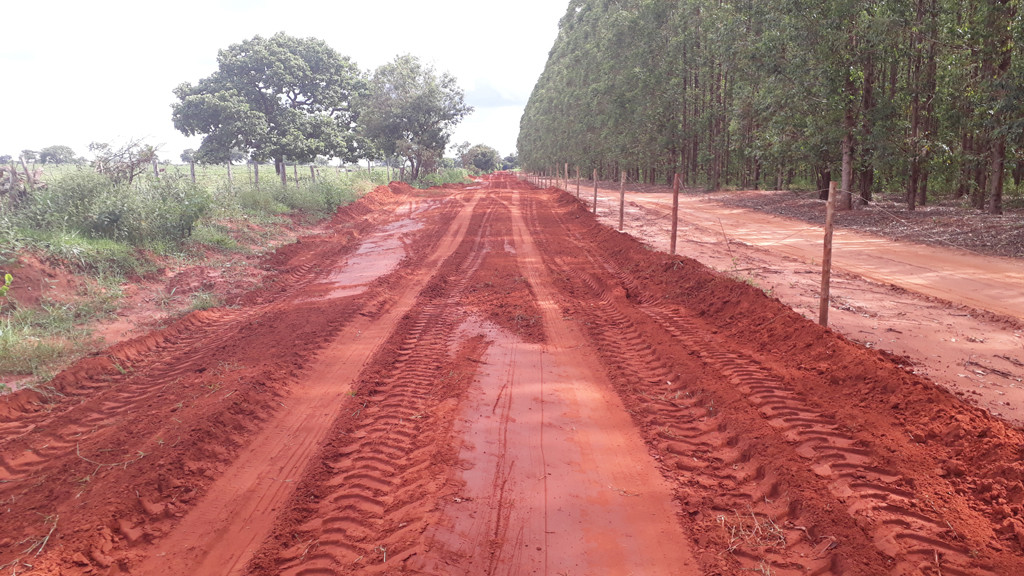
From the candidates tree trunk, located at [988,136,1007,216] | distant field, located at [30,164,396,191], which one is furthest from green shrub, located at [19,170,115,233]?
tree trunk, located at [988,136,1007,216]

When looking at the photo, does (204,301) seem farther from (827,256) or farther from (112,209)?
(827,256)

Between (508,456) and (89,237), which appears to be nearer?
(508,456)

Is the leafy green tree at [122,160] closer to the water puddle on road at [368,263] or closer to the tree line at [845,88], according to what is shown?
the water puddle on road at [368,263]

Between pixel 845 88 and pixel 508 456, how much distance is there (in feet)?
60.5

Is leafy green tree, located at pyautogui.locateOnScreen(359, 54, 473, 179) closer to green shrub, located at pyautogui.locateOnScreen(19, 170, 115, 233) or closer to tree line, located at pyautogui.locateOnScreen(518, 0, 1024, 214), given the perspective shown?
tree line, located at pyautogui.locateOnScreen(518, 0, 1024, 214)

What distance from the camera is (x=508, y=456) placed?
12.4 feet

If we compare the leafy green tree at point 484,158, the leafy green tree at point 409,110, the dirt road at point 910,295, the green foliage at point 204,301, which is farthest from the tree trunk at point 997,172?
the leafy green tree at point 484,158

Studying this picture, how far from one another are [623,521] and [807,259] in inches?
382

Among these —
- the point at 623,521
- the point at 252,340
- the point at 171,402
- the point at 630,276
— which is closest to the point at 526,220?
the point at 630,276

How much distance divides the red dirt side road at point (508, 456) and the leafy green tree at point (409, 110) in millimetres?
29130

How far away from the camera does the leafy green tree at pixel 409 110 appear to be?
33.4 meters

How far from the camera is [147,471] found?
353cm

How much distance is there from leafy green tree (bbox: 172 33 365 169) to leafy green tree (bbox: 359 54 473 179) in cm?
481

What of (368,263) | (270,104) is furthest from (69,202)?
(270,104)
